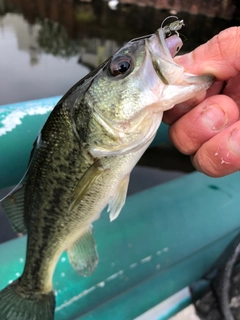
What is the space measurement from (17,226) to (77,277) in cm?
63

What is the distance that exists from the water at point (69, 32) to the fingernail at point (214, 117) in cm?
380

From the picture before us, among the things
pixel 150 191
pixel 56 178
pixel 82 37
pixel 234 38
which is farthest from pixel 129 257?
pixel 82 37

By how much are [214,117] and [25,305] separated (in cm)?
100

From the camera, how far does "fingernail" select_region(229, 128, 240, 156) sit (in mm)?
957

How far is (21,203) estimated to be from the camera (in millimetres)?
1233

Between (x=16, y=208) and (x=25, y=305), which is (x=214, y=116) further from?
(x=25, y=305)

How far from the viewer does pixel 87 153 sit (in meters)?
1.02

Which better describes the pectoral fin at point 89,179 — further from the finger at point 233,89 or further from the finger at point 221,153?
the finger at point 233,89

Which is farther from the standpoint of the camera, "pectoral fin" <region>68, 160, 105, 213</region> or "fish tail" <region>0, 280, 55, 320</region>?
"fish tail" <region>0, 280, 55, 320</region>

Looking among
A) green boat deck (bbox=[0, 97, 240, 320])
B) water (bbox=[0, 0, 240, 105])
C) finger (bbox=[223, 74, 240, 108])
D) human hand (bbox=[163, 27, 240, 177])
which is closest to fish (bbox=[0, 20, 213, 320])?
human hand (bbox=[163, 27, 240, 177])

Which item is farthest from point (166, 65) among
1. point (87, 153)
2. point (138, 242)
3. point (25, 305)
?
point (138, 242)

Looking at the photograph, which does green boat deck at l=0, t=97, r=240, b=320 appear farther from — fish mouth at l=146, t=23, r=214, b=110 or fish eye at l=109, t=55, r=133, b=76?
fish mouth at l=146, t=23, r=214, b=110

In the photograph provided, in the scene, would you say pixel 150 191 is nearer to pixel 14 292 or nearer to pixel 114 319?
pixel 114 319

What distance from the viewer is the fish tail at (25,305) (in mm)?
1250
